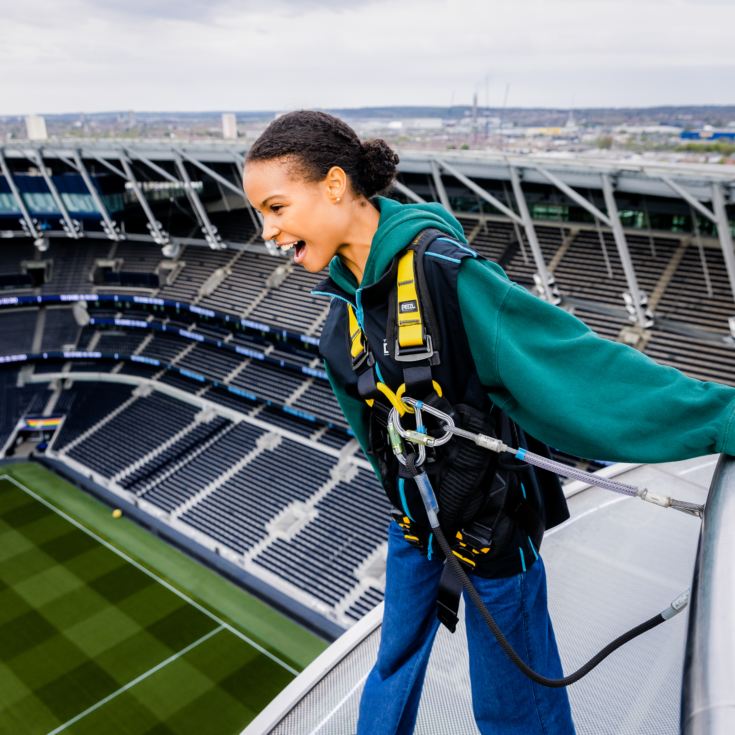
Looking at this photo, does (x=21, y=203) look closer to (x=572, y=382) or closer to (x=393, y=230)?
(x=393, y=230)

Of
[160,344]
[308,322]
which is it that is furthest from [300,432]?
[160,344]

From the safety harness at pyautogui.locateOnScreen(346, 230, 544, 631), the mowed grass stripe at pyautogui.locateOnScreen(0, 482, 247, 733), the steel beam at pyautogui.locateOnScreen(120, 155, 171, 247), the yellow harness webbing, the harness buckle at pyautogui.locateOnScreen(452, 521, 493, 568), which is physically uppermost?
the yellow harness webbing

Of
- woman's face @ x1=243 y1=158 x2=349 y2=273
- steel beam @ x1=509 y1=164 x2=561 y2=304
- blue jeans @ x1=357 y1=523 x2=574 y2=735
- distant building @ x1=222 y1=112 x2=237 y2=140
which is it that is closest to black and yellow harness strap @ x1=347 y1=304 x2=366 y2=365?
woman's face @ x1=243 y1=158 x2=349 y2=273

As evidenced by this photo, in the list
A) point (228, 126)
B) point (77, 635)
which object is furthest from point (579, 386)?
point (228, 126)

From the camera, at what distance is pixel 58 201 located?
37.4 m

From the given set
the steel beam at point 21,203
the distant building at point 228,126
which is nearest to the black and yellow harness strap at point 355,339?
the steel beam at point 21,203

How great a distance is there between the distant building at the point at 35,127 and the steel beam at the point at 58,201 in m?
6.48

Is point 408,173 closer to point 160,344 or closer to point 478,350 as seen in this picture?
point 160,344

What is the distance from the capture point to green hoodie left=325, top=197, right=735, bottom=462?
1.99 metres

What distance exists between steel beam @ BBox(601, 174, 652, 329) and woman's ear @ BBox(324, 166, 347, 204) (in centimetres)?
2152

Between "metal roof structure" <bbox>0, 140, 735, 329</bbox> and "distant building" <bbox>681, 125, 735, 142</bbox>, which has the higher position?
"distant building" <bbox>681, 125, 735, 142</bbox>

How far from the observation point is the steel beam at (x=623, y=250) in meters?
22.1

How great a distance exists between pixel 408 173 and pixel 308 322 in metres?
8.83

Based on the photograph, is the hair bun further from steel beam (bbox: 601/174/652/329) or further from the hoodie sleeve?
steel beam (bbox: 601/174/652/329)
